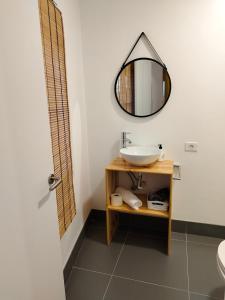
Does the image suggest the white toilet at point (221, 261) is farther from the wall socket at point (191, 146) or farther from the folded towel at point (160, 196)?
the wall socket at point (191, 146)

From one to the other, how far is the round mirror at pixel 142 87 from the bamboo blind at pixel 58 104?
61cm

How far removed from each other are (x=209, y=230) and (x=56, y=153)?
1.70 m

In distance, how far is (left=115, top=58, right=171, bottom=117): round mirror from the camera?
1966 millimetres

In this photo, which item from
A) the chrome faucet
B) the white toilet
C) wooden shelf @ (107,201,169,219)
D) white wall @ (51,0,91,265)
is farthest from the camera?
the chrome faucet

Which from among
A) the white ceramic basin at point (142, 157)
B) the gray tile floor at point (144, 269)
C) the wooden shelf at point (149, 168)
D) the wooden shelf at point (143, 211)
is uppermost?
the white ceramic basin at point (142, 157)

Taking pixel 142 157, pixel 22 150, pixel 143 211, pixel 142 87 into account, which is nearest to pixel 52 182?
pixel 22 150

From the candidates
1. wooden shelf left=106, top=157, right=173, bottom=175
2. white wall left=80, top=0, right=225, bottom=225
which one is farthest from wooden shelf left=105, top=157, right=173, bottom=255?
white wall left=80, top=0, right=225, bottom=225

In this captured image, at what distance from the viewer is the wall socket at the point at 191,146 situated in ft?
6.57

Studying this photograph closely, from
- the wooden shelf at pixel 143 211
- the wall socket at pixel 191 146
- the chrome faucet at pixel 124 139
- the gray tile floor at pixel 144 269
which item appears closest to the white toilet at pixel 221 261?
the gray tile floor at pixel 144 269

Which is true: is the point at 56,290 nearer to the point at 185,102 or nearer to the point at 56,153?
the point at 56,153

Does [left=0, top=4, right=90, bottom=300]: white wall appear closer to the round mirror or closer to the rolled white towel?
the rolled white towel

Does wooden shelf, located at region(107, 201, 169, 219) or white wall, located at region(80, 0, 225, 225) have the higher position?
white wall, located at region(80, 0, 225, 225)

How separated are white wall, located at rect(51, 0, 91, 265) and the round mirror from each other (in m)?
0.40

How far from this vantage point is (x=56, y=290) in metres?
1.20
